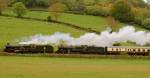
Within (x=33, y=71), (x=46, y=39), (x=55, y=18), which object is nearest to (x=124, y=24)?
(x=55, y=18)

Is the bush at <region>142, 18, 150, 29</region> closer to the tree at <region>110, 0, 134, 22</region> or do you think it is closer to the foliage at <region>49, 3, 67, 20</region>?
the tree at <region>110, 0, 134, 22</region>

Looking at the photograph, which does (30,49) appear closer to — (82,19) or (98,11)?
(82,19)

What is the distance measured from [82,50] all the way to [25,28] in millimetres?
56318

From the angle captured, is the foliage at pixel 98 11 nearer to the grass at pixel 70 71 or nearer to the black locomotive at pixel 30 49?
the black locomotive at pixel 30 49

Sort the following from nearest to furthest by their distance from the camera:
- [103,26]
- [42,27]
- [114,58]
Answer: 1. [114,58]
2. [42,27]
3. [103,26]

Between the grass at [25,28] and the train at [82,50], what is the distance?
36.6m

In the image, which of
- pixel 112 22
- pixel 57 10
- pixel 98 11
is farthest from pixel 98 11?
pixel 112 22

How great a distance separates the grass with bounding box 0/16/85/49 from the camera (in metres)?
116

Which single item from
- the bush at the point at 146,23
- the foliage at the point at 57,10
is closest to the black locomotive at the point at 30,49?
the foliage at the point at 57,10

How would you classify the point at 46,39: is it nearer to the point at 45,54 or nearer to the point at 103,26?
the point at 45,54

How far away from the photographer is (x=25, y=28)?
5002 inches

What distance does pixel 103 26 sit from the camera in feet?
456

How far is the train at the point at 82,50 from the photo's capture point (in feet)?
237

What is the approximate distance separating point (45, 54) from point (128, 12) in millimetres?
84431
